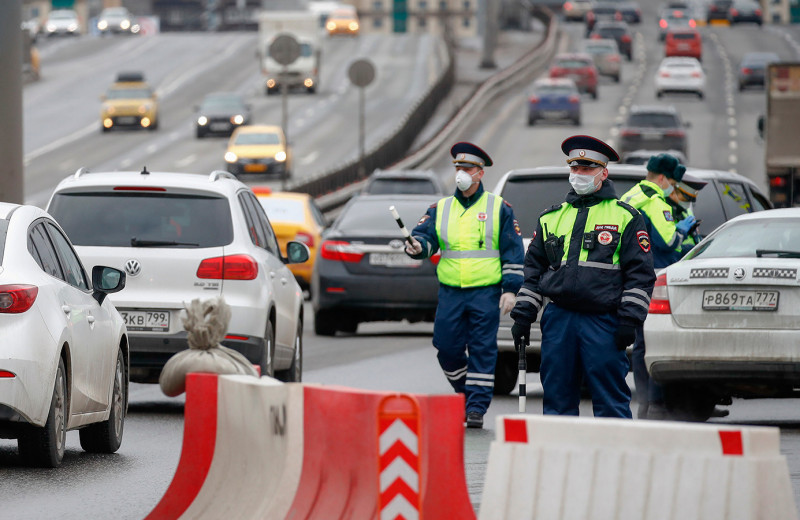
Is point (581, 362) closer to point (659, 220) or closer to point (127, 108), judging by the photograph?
point (659, 220)

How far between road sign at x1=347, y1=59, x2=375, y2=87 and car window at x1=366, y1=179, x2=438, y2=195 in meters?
9.33

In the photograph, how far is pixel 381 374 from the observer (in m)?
15.8

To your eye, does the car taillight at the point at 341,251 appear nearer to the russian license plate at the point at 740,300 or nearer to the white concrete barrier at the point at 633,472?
the russian license plate at the point at 740,300

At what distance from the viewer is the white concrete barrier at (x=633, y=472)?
237 inches

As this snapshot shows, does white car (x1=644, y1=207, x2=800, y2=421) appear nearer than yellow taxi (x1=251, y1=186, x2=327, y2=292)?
Yes

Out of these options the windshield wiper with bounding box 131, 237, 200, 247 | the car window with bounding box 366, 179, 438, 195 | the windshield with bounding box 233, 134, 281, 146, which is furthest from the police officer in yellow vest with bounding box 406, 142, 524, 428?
the windshield with bounding box 233, 134, 281, 146

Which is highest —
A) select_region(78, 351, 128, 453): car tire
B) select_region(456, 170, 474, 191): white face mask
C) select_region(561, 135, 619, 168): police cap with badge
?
select_region(561, 135, 619, 168): police cap with badge

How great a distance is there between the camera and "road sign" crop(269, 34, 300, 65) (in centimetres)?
3725

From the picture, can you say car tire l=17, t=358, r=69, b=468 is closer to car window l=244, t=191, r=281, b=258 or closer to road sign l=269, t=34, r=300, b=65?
car window l=244, t=191, r=281, b=258

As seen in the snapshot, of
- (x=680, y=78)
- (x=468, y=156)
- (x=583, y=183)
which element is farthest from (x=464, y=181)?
(x=680, y=78)

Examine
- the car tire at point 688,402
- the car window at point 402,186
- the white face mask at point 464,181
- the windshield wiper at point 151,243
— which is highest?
the white face mask at point 464,181

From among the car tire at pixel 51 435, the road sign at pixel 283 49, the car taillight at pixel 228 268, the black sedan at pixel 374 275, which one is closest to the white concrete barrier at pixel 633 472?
the car tire at pixel 51 435

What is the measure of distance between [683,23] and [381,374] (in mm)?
96120

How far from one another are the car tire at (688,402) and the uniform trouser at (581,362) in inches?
116
